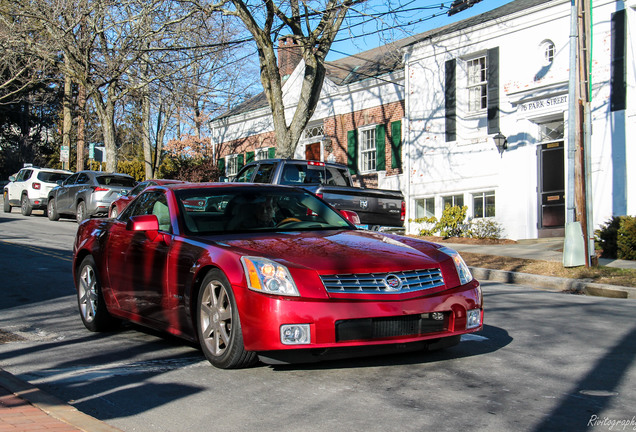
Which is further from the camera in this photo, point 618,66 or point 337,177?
point 618,66

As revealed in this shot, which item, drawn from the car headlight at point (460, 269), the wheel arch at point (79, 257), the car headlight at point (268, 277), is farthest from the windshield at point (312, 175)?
the car headlight at point (268, 277)

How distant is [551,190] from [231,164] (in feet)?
66.9

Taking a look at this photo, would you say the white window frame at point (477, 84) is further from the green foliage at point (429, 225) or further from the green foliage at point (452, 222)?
the green foliage at point (429, 225)

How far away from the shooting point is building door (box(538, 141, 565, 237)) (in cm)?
1847

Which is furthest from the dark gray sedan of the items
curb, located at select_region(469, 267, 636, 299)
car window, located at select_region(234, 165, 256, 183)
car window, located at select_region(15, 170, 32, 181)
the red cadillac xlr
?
the red cadillac xlr

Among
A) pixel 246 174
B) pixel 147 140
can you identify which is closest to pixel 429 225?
pixel 246 174

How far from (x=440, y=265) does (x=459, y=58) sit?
1732cm

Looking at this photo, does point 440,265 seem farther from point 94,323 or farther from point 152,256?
point 94,323

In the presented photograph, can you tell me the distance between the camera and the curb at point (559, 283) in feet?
35.7

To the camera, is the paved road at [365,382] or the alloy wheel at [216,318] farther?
the alloy wheel at [216,318]

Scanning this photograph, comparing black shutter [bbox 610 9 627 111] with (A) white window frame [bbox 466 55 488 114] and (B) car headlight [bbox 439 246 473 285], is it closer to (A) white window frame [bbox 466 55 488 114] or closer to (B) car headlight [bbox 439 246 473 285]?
(A) white window frame [bbox 466 55 488 114]

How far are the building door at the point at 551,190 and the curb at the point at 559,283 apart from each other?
6.23 meters

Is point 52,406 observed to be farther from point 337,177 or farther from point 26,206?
point 26,206

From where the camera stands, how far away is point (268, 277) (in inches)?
197
